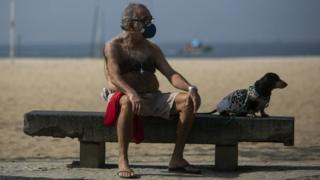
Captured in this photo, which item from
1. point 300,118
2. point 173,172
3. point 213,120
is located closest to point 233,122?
point 213,120

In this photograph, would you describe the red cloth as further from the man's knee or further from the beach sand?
the beach sand

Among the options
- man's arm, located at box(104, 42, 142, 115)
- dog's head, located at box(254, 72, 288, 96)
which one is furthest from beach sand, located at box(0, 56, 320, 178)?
man's arm, located at box(104, 42, 142, 115)

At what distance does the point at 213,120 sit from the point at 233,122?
182 millimetres

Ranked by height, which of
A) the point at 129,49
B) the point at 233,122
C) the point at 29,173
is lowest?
the point at 29,173

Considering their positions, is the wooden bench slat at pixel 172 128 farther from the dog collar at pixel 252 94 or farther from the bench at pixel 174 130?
the dog collar at pixel 252 94

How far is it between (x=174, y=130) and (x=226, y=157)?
1.88 ft

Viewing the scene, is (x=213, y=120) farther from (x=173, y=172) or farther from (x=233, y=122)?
(x=173, y=172)

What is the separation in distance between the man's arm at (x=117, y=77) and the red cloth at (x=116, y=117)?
89 mm

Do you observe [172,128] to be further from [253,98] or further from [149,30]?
[149,30]

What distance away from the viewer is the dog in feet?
21.8

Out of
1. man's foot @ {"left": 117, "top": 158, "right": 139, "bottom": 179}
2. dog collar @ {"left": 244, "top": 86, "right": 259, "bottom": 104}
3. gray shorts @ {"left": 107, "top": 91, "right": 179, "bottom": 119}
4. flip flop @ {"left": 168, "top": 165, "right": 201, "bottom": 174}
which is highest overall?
dog collar @ {"left": 244, "top": 86, "right": 259, "bottom": 104}

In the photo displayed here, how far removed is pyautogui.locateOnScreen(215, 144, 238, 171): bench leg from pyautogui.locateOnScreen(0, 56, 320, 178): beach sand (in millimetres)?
791

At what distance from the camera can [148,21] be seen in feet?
21.4

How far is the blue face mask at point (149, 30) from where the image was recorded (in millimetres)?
6547
